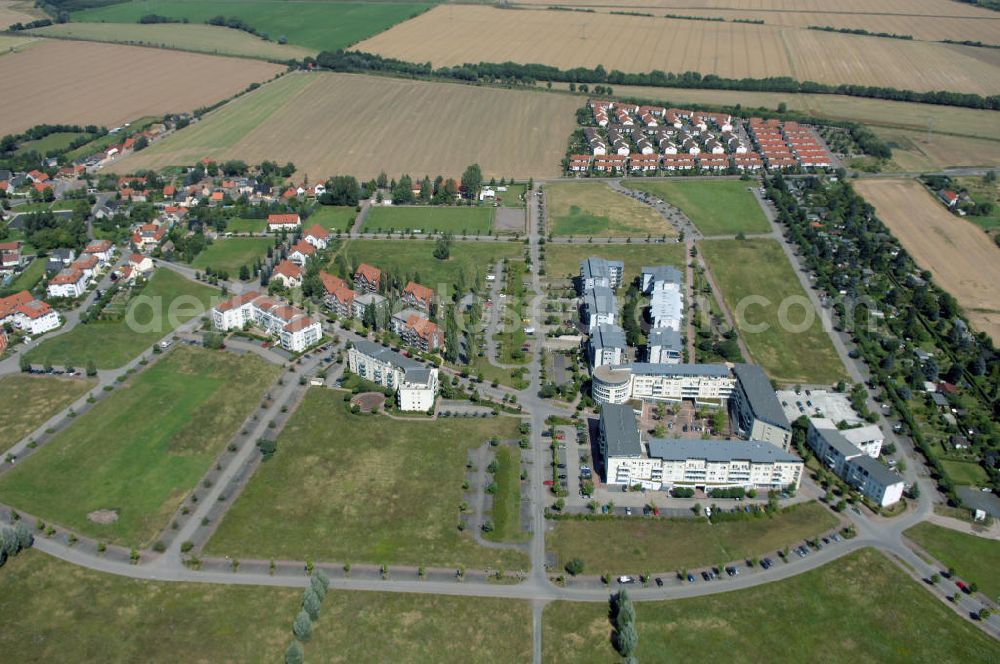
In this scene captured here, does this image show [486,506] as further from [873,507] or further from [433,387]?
[873,507]

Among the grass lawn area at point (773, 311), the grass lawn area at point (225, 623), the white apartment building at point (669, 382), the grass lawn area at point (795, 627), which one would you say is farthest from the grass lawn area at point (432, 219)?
the grass lawn area at point (795, 627)

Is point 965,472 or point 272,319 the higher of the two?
point 272,319

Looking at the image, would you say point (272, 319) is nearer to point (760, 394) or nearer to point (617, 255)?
point (617, 255)

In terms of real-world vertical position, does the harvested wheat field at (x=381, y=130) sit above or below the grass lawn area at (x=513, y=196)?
above

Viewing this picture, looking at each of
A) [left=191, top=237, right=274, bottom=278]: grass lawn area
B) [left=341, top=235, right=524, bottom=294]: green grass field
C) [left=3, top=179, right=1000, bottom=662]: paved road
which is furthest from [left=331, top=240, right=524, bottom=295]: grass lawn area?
[left=3, top=179, right=1000, bottom=662]: paved road

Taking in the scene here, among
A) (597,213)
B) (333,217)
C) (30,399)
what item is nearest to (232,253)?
(333,217)

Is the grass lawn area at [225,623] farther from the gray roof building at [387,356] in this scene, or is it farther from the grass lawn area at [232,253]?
the grass lawn area at [232,253]
